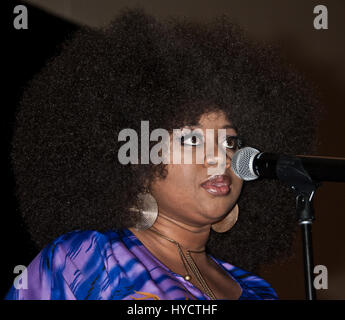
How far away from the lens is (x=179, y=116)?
4.56 feet

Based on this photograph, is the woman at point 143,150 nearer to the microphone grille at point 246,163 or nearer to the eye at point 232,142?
the eye at point 232,142

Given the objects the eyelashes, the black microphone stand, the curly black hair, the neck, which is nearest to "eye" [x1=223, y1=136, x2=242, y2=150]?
the eyelashes

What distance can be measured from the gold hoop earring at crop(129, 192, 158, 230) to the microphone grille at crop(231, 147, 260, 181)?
13.4 inches

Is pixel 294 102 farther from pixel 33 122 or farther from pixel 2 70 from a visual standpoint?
pixel 2 70

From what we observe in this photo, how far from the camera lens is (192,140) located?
1.31 metres

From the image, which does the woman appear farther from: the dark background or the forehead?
the dark background

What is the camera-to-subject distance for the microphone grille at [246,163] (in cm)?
106

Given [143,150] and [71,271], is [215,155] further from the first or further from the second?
[71,271]

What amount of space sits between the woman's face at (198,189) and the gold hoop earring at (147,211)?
0.12ft

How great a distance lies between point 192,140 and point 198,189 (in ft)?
0.45

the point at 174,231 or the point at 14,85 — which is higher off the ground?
the point at 14,85

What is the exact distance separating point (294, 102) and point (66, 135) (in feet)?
2.64

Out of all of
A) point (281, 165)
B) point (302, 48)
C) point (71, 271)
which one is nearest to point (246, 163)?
point (281, 165)
